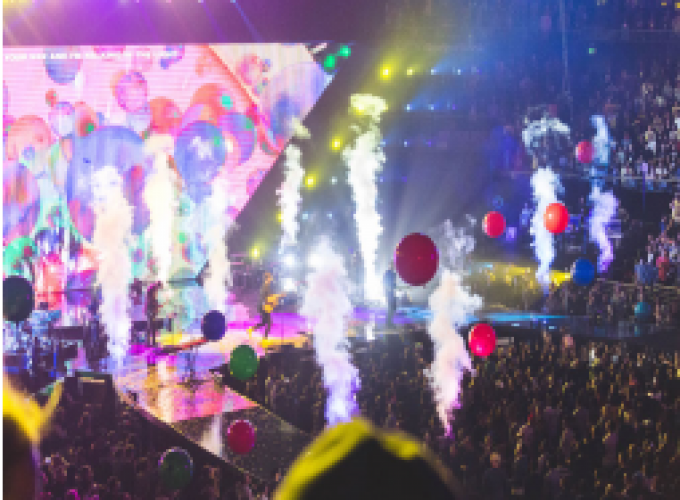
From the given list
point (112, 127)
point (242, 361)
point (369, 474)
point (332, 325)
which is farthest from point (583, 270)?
point (112, 127)

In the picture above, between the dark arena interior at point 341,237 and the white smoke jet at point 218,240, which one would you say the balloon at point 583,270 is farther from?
the white smoke jet at point 218,240

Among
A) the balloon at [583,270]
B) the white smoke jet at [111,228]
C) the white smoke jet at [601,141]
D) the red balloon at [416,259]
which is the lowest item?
the balloon at [583,270]

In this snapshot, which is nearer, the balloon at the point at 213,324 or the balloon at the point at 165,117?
the balloon at the point at 213,324

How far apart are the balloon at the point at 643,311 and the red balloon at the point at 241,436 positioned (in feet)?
30.7

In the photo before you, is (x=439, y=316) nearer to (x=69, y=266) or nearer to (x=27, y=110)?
(x=69, y=266)

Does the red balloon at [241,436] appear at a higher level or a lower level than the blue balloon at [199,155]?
lower

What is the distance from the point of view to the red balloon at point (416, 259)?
775 centimetres

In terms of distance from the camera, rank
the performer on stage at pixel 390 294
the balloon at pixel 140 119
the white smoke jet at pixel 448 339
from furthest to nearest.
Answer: the balloon at pixel 140 119
the performer on stage at pixel 390 294
the white smoke jet at pixel 448 339

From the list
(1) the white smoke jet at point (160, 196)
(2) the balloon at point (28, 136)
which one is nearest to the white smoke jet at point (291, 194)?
(1) the white smoke jet at point (160, 196)

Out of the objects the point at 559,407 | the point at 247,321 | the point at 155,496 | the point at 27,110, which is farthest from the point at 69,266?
the point at 559,407

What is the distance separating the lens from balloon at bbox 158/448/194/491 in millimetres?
6719

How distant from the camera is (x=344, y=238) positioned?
86.4ft

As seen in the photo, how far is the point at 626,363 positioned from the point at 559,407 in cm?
227

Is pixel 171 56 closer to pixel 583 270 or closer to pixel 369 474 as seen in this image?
pixel 583 270
